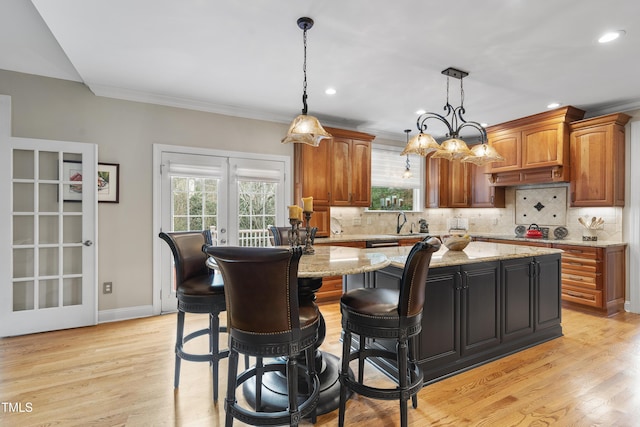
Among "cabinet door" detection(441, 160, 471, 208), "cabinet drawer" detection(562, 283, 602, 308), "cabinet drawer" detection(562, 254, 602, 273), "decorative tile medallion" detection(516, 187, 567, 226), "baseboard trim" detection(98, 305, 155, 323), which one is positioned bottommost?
"baseboard trim" detection(98, 305, 155, 323)

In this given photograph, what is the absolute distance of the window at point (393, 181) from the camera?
19.0ft

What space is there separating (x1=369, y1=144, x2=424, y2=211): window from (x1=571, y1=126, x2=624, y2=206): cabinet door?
2360 mm

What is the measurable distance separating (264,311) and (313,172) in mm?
3315

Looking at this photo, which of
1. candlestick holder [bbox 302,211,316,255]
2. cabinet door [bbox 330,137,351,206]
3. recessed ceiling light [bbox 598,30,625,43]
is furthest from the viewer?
cabinet door [bbox 330,137,351,206]

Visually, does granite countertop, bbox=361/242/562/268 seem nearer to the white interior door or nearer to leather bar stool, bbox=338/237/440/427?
leather bar stool, bbox=338/237/440/427

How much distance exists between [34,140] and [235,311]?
10.7 ft

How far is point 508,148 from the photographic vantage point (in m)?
5.02

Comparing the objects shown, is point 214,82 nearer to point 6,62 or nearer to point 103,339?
point 6,62

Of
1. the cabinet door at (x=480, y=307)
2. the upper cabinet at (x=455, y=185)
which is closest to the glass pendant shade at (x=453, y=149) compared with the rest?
the cabinet door at (x=480, y=307)

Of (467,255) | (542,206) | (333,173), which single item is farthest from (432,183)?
(467,255)

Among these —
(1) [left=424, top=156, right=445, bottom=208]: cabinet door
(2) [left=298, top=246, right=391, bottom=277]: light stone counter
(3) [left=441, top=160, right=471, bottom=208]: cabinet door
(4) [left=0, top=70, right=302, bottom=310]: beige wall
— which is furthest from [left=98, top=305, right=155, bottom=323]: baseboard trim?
(3) [left=441, top=160, right=471, bottom=208]: cabinet door

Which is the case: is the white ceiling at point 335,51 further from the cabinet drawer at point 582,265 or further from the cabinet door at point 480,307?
the cabinet drawer at point 582,265

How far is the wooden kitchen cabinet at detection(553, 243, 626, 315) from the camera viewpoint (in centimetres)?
398

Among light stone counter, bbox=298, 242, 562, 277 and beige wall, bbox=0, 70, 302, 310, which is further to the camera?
beige wall, bbox=0, 70, 302, 310
